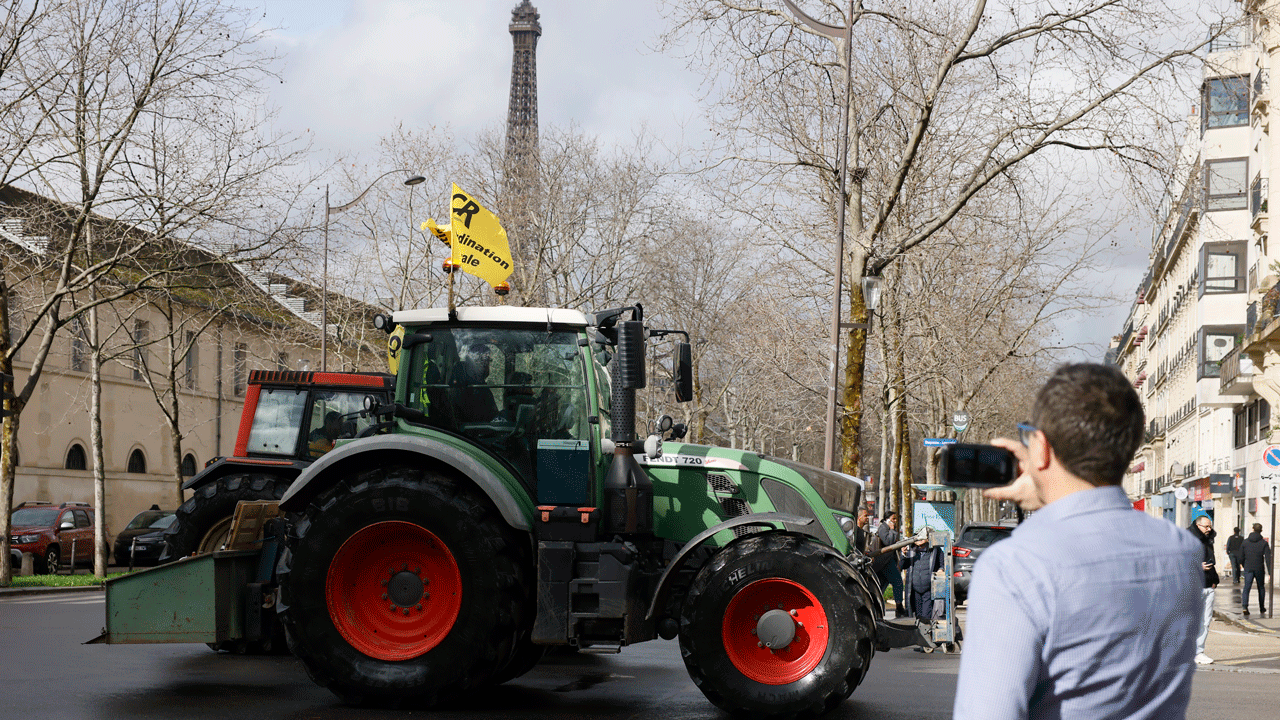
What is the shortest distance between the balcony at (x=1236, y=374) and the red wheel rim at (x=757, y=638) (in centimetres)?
3113

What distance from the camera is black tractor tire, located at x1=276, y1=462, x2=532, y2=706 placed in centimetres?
883

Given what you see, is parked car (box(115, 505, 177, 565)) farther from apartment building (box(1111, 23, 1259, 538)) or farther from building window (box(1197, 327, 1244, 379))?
building window (box(1197, 327, 1244, 379))

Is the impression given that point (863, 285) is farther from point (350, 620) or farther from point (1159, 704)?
point (1159, 704)

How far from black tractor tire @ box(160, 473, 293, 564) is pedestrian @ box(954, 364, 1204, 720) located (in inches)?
472

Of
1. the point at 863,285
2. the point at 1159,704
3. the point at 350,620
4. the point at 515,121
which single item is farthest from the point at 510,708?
the point at 515,121

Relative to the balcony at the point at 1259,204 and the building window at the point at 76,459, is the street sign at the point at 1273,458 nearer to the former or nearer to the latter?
the balcony at the point at 1259,204

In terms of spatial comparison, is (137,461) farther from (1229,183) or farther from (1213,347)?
(1229,183)

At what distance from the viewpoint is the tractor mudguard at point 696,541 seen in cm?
870

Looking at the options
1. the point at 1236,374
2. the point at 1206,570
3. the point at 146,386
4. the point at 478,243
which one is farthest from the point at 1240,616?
the point at 146,386

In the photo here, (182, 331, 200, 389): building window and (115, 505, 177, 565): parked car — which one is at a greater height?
(182, 331, 200, 389): building window

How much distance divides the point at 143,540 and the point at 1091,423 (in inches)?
1205

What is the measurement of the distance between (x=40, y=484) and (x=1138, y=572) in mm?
45076

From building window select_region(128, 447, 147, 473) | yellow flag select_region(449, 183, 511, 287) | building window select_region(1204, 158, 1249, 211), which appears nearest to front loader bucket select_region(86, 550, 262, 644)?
yellow flag select_region(449, 183, 511, 287)

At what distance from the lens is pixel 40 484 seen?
1673 inches
